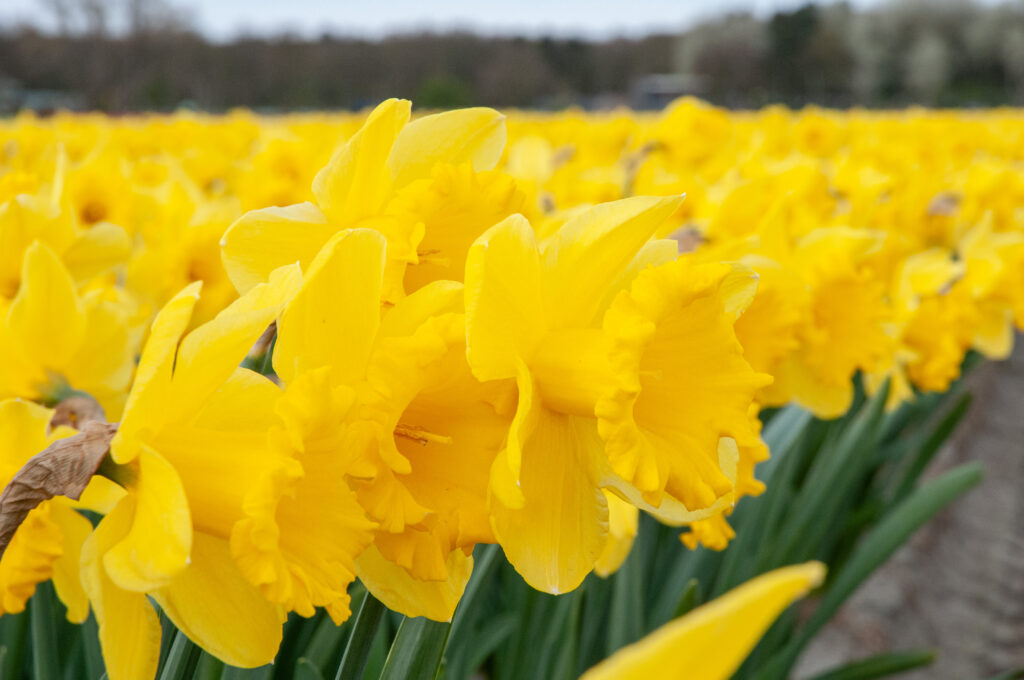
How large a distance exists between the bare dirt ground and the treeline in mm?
22223

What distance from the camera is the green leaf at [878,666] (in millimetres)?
2010

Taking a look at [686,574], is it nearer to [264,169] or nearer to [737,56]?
[264,169]

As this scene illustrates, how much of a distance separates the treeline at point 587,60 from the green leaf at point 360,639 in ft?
80.3

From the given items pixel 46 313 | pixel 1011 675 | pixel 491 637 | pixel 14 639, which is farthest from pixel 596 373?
pixel 1011 675

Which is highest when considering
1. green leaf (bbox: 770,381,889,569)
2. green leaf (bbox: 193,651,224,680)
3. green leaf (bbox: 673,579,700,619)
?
green leaf (bbox: 193,651,224,680)

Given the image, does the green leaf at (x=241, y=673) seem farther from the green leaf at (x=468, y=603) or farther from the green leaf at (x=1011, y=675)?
the green leaf at (x=1011, y=675)

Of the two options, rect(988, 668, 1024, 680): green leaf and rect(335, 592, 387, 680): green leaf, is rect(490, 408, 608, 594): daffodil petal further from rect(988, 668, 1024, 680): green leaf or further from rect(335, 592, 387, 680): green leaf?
rect(988, 668, 1024, 680): green leaf

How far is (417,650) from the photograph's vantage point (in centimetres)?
75

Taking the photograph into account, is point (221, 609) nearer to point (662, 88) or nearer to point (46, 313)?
point (46, 313)

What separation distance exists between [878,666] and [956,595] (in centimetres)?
142

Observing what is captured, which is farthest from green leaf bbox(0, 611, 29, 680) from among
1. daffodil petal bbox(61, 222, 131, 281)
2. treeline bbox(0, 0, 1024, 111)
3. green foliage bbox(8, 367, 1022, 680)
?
treeline bbox(0, 0, 1024, 111)

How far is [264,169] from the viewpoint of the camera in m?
2.25

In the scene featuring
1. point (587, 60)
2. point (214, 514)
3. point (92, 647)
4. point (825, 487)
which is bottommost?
point (587, 60)

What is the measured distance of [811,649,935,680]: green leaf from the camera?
2.01 m
